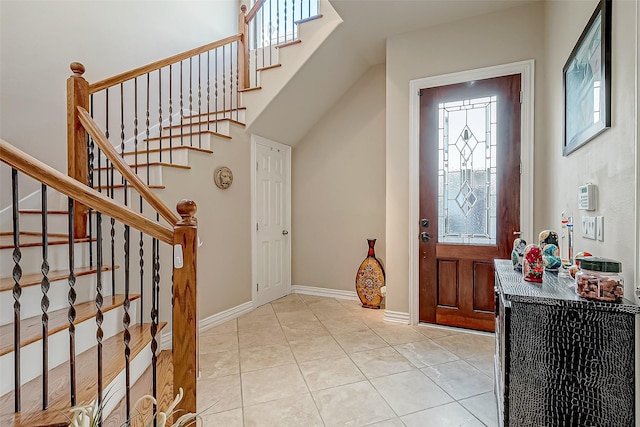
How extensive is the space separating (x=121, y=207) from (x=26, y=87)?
7.63ft

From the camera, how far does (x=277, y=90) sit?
359 centimetres

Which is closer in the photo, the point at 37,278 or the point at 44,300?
the point at 44,300

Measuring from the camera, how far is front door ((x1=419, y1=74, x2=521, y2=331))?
9.79 ft

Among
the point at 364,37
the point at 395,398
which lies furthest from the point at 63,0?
the point at 395,398

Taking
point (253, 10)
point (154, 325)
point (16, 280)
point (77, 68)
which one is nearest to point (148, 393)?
point (154, 325)

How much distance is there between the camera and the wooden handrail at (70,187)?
108 centimetres

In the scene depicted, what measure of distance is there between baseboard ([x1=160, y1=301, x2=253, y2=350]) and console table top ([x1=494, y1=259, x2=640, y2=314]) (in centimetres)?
260

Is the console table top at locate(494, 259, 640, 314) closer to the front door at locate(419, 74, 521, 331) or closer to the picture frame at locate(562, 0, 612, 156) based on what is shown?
the picture frame at locate(562, 0, 612, 156)

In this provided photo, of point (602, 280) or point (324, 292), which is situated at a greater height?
point (602, 280)

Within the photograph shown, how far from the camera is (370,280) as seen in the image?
3951 mm

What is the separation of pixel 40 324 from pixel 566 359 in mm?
2430

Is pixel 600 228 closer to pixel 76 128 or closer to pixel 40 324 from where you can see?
pixel 40 324

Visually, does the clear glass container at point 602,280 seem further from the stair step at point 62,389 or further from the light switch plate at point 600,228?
the stair step at point 62,389

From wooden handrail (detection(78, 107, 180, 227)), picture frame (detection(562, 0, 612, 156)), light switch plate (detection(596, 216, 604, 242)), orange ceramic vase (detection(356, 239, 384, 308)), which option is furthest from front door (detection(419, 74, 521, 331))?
wooden handrail (detection(78, 107, 180, 227))
